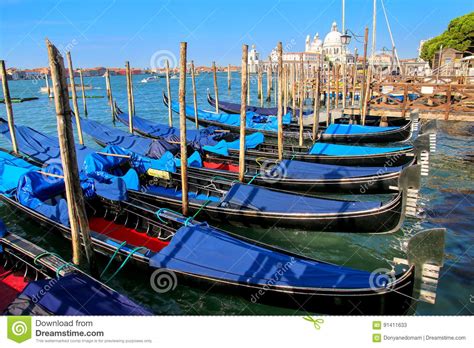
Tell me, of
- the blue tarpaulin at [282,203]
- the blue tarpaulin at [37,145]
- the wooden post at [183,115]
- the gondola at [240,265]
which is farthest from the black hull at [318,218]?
the blue tarpaulin at [37,145]

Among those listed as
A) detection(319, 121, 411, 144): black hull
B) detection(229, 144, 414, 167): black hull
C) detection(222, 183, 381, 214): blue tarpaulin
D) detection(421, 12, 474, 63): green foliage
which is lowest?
detection(222, 183, 381, 214): blue tarpaulin

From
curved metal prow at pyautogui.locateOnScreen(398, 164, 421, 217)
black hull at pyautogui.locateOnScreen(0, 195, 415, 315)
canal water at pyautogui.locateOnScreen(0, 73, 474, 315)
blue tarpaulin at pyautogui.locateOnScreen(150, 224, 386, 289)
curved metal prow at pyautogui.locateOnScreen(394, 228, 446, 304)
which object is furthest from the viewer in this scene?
curved metal prow at pyautogui.locateOnScreen(398, 164, 421, 217)

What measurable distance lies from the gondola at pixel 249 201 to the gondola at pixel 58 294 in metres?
3.01

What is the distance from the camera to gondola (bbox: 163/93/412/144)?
13.5 meters

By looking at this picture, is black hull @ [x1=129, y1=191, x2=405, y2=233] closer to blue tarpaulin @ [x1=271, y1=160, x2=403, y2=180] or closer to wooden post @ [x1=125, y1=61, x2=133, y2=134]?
blue tarpaulin @ [x1=271, y1=160, x2=403, y2=180]

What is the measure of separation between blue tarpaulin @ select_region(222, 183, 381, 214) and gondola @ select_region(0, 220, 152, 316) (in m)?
3.35

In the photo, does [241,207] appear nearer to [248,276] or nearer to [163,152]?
[248,276]

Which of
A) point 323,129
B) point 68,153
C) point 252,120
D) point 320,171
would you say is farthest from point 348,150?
point 68,153

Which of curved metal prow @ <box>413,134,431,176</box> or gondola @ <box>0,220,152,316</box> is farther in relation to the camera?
curved metal prow @ <box>413,134,431,176</box>

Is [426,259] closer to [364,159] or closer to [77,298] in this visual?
[77,298]

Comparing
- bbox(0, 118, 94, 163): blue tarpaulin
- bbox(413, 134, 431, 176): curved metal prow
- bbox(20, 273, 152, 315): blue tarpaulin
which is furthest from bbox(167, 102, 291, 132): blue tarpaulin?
bbox(20, 273, 152, 315): blue tarpaulin

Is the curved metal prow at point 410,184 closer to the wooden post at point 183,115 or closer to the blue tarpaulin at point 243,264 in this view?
the blue tarpaulin at point 243,264

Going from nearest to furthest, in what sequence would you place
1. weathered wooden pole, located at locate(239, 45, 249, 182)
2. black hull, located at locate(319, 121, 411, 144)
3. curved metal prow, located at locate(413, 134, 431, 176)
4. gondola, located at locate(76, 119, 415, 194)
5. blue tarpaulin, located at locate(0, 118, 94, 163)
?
weathered wooden pole, located at locate(239, 45, 249, 182) → curved metal prow, located at locate(413, 134, 431, 176) → gondola, located at locate(76, 119, 415, 194) → blue tarpaulin, located at locate(0, 118, 94, 163) → black hull, located at locate(319, 121, 411, 144)
